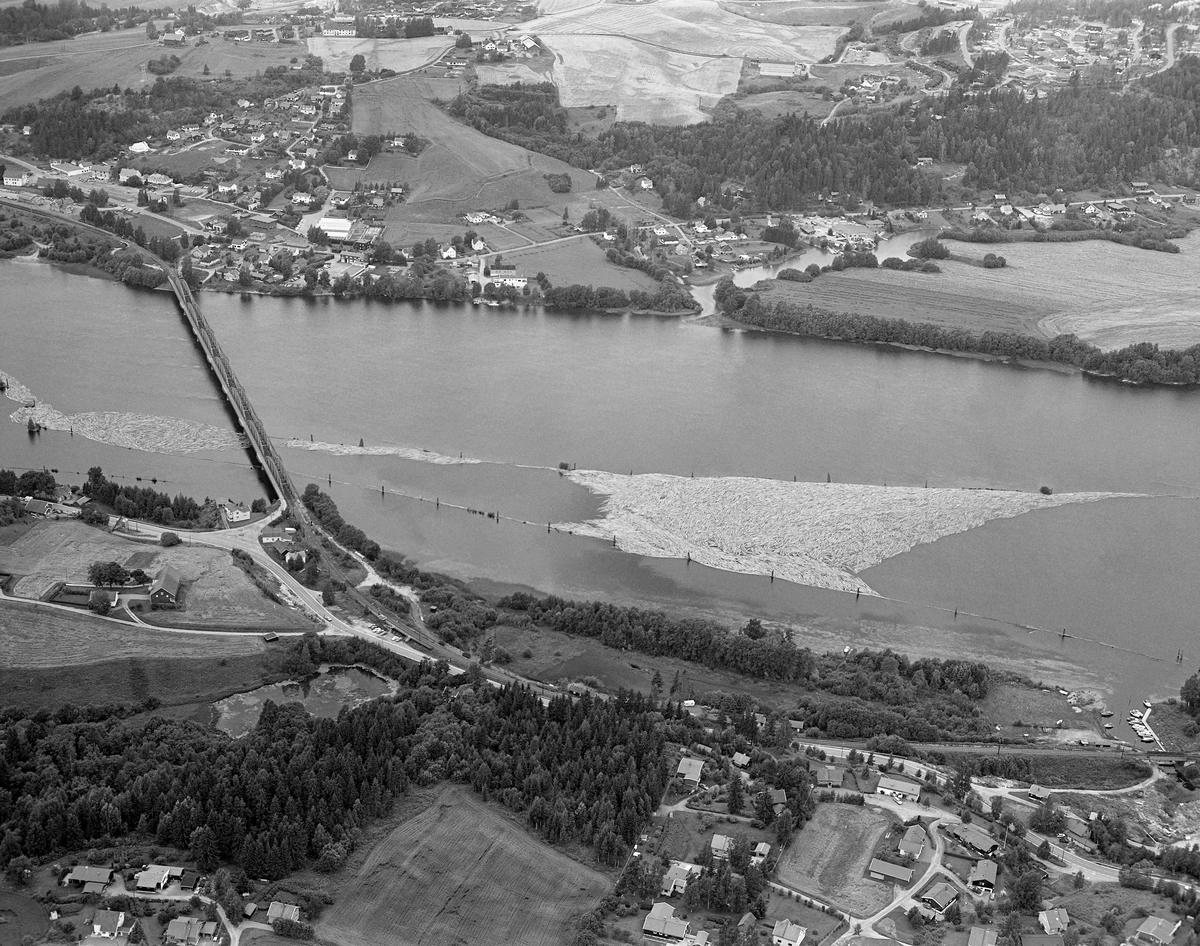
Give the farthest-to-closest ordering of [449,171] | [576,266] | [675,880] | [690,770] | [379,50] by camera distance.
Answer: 1. [379,50]
2. [449,171]
3. [576,266]
4. [690,770]
5. [675,880]

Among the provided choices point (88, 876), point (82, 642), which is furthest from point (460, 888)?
point (82, 642)

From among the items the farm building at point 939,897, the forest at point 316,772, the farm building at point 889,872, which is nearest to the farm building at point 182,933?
the forest at point 316,772

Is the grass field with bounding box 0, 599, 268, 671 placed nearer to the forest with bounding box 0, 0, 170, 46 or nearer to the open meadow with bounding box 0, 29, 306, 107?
the open meadow with bounding box 0, 29, 306, 107

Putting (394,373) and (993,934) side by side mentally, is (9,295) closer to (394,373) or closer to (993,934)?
(394,373)

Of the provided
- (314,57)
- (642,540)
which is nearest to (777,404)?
(642,540)

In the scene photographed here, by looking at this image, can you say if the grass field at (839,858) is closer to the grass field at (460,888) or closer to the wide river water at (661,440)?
the grass field at (460,888)

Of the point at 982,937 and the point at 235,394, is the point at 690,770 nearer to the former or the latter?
the point at 982,937
